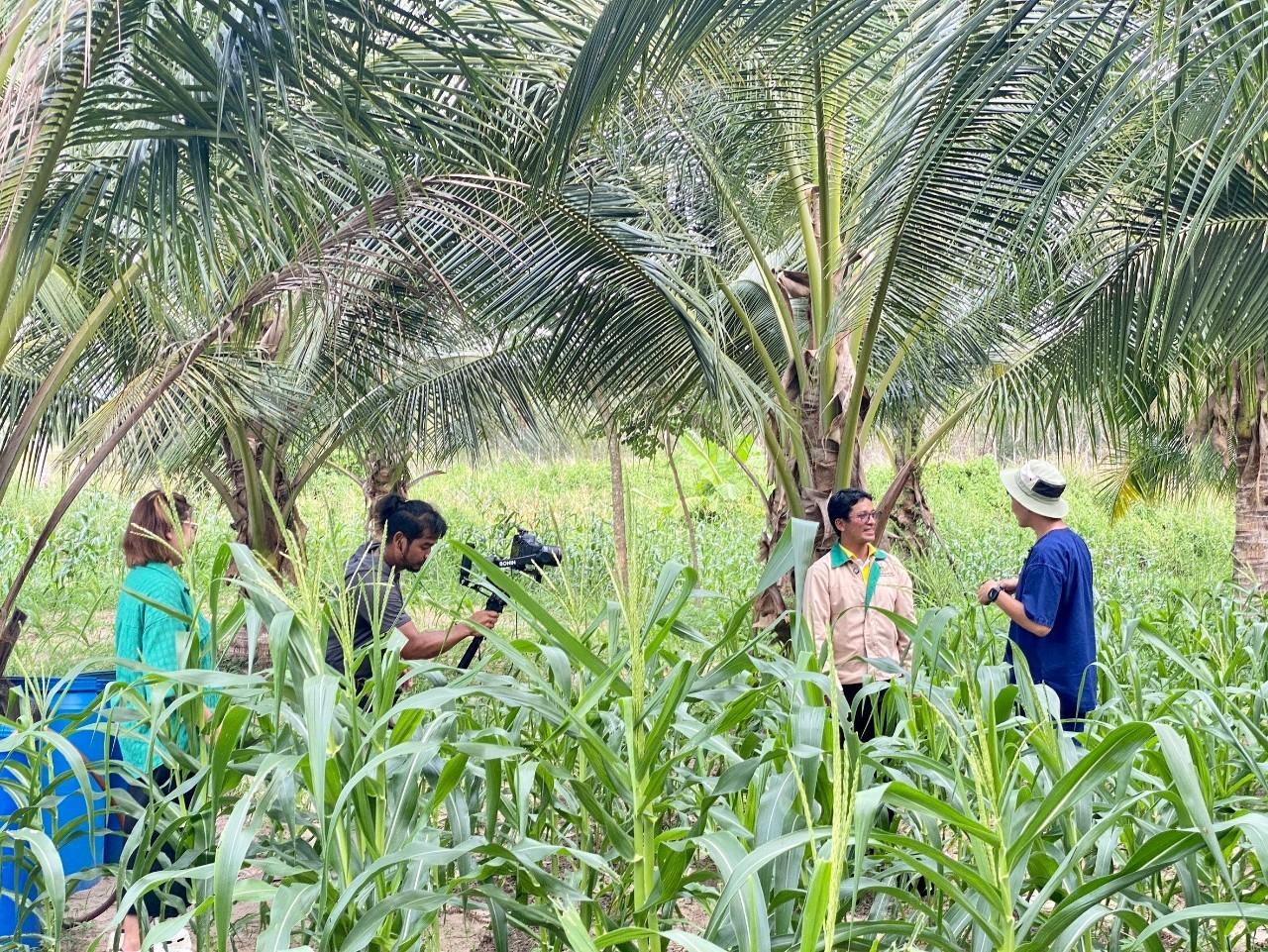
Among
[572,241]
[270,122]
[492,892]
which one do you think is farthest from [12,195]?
[572,241]

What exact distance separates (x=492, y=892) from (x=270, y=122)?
2.25 metres

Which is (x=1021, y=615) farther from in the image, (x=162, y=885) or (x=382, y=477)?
(x=382, y=477)

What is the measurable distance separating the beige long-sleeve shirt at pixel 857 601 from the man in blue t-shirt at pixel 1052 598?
0.28 meters

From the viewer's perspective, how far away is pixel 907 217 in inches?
197

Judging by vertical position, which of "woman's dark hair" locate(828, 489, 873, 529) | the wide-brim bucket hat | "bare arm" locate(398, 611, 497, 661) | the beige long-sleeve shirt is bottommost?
"bare arm" locate(398, 611, 497, 661)

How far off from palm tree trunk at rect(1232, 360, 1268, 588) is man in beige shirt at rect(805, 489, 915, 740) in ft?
20.6

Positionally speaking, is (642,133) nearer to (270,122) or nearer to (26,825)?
(270,122)

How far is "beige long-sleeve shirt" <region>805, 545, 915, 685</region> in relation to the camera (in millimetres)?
3881

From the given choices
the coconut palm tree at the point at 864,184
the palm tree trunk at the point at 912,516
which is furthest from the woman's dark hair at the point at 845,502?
the palm tree trunk at the point at 912,516

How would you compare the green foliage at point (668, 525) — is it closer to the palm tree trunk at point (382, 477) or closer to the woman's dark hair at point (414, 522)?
the palm tree trunk at point (382, 477)

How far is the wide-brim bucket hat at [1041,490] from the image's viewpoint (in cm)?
396

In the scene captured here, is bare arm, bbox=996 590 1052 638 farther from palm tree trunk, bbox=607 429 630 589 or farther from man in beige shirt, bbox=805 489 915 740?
palm tree trunk, bbox=607 429 630 589

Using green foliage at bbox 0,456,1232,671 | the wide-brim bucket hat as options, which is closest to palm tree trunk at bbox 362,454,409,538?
green foliage at bbox 0,456,1232,671

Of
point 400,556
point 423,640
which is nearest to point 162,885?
point 423,640
